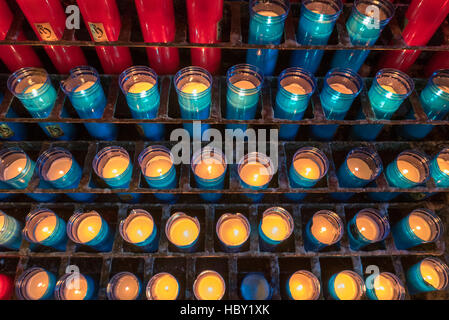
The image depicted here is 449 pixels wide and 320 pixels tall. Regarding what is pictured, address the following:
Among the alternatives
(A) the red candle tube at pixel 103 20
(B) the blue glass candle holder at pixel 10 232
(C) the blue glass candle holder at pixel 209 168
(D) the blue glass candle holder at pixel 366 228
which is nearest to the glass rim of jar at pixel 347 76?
(C) the blue glass candle holder at pixel 209 168

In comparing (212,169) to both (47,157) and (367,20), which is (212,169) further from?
(367,20)

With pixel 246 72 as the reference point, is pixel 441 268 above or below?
below

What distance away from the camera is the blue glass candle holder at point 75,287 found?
5.49 ft

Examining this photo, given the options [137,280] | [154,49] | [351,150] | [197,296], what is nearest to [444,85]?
[351,150]

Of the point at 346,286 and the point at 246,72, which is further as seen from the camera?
the point at 346,286

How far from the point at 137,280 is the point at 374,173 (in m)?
1.35

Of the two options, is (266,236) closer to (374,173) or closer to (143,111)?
(374,173)

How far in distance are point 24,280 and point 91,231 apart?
42 centimetres

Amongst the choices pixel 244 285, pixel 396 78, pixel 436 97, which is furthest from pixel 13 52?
pixel 436 97

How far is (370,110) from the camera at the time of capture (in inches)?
58.3

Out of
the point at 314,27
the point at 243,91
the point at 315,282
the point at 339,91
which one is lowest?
the point at 315,282

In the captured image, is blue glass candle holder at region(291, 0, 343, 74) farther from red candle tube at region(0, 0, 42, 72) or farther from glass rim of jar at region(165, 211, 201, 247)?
red candle tube at region(0, 0, 42, 72)

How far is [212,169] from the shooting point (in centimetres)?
166

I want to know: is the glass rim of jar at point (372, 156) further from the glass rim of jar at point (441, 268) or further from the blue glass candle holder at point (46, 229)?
the blue glass candle holder at point (46, 229)
